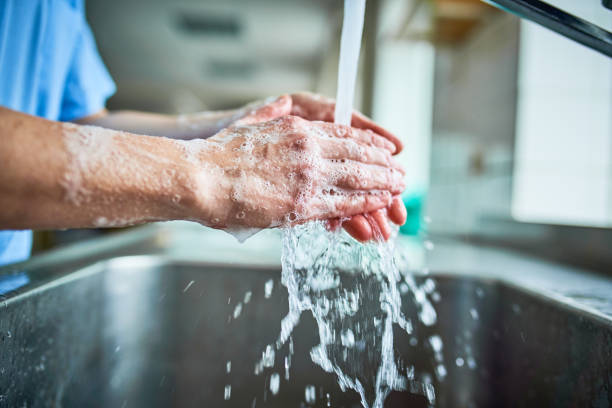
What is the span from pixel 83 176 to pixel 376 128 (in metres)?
0.33

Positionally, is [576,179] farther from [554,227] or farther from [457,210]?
[457,210]

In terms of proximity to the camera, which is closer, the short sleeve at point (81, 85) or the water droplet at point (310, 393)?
the water droplet at point (310, 393)

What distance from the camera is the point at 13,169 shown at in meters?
0.25

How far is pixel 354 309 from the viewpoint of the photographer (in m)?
0.53

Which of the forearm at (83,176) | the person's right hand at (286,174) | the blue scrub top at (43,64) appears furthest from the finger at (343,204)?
the blue scrub top at (43,64)

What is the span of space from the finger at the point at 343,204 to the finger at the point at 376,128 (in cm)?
8

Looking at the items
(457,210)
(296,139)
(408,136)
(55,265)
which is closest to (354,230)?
(296,139)

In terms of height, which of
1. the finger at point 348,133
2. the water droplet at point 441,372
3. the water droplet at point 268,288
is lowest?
the water droplet at point 441,372

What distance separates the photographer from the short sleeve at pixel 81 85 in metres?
0.72

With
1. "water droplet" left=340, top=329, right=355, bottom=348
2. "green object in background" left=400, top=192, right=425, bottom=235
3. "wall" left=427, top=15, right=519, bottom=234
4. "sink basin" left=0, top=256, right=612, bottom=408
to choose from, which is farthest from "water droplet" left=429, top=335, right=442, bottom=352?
"green object in background" left=400, top=192, right=425, bottom=235

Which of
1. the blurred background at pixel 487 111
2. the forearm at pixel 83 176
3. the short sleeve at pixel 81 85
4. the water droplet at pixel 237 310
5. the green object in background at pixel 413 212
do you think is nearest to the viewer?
the forearm at pixel 83 176

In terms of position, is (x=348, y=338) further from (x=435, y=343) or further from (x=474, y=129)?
(x=474, y=129)

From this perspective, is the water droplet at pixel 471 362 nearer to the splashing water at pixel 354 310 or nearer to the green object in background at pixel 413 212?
the splashing water at pixel 354 310

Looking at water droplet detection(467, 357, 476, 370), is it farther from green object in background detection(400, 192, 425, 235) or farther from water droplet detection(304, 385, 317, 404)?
green object in background detection(400, 192, 425, 235)
